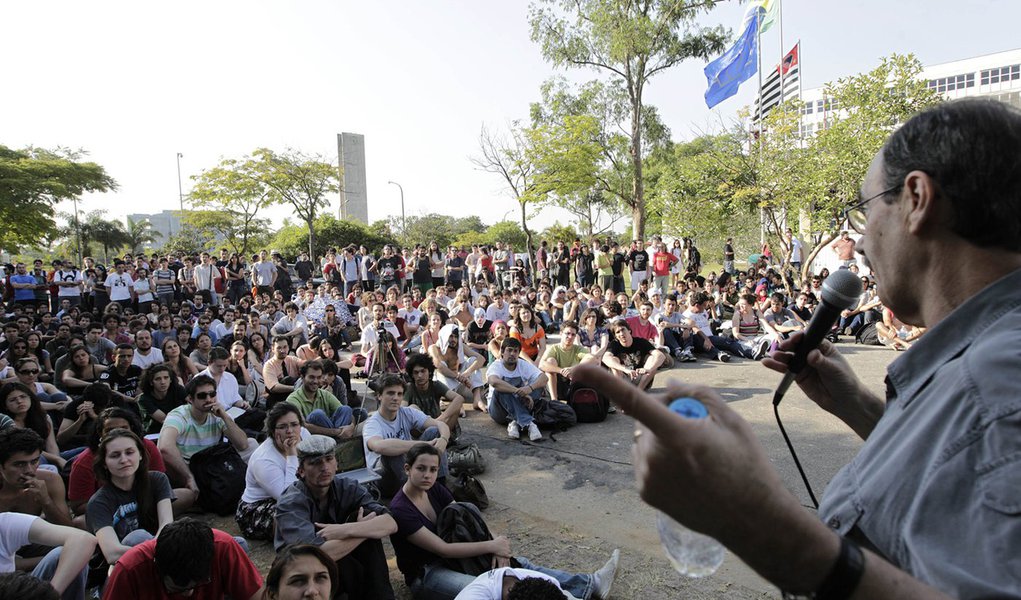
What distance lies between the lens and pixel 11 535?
11.6 ft

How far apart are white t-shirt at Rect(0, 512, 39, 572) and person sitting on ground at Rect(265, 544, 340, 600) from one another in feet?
5.32

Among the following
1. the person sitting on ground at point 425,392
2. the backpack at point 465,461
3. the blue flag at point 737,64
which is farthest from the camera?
the blue flag at point 737,64

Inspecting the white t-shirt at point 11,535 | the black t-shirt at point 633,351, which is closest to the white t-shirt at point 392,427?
the white t-shirt at point 11,535

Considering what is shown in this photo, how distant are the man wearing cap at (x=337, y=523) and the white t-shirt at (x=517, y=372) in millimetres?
3351

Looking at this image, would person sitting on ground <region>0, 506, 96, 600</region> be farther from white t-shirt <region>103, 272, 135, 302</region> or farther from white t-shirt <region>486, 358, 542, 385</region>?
white t-shirt <region>103, 272, 135, 302</region>

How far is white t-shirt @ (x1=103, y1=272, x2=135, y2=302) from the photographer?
43.6 feet

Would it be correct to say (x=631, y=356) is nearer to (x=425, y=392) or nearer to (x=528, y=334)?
(x=528, y=334)

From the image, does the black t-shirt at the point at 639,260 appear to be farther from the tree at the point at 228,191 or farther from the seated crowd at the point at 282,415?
the tree at the point at 228,191

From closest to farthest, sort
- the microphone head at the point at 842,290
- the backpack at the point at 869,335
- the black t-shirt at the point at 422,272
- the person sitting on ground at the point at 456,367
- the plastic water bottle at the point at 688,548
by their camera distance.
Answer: the plastic water bottle at the point at 688,548 → the microphone head at the point at 842,290 → the person sitting on ground at the point at 456,367 → the backpack at the point at 869,335 → the black t-shirt at the point at 422,272

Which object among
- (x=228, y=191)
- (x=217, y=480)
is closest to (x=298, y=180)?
(x=228, y=191)

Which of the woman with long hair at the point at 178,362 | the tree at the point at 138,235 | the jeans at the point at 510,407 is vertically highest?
the tree at the point at 138,235

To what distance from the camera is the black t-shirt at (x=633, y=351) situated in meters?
8.63

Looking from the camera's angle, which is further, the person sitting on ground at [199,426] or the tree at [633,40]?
the tree at [633,40]

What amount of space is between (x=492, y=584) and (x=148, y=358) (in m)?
6.98
